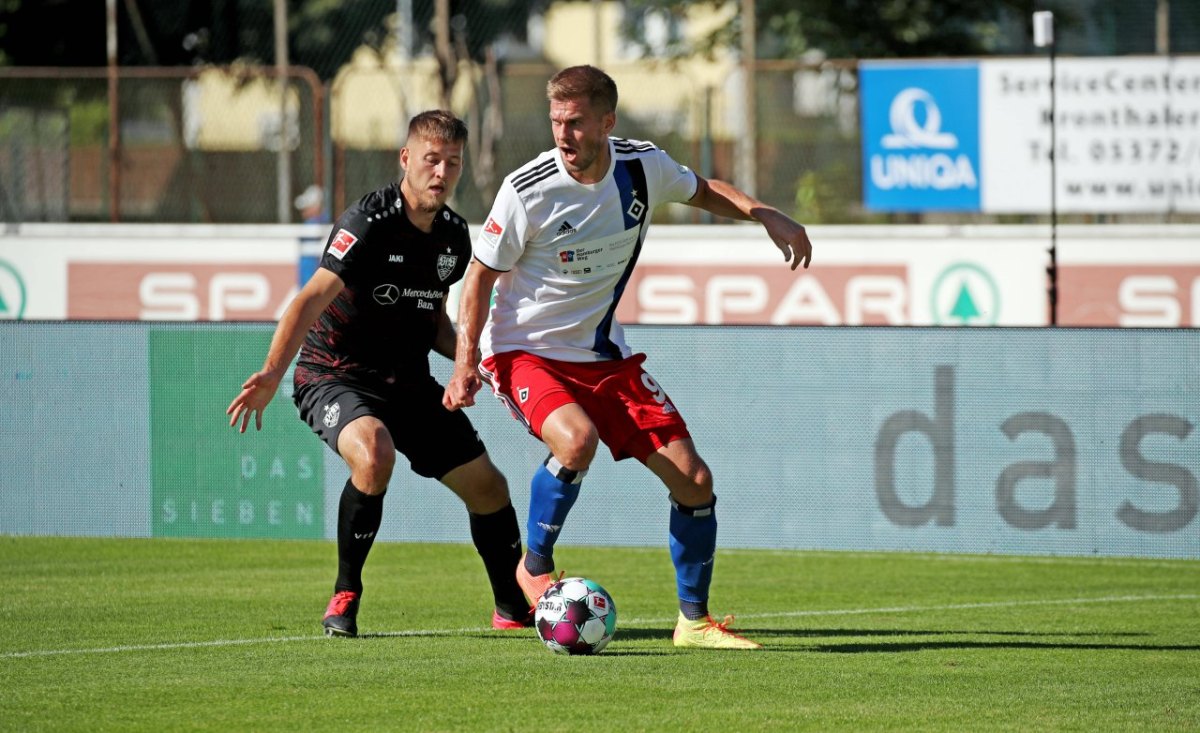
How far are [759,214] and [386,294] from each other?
1.61 metres

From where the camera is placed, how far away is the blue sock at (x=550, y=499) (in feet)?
24.3

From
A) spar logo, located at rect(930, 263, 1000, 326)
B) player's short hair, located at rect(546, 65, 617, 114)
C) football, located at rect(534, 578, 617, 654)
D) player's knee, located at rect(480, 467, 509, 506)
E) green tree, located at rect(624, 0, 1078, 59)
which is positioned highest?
green tree, located at rect(624, 0, 1078, 59)

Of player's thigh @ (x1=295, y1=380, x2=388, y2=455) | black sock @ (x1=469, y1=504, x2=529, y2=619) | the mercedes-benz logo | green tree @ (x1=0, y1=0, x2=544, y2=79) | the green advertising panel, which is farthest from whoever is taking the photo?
green tree @ (x1=0, y1=0, x2=544, y2=79)

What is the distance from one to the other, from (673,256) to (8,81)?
305 inches

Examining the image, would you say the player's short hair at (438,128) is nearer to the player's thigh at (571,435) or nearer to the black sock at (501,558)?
the player's thigh at (571,435)

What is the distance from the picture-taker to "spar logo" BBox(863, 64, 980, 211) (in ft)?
62.9

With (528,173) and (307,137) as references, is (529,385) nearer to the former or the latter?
(528,173)

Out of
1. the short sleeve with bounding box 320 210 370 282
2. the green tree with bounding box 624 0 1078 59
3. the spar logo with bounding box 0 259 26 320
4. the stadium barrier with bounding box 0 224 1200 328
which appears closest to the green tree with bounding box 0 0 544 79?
the green tree with bounding box 624 0 1078 59

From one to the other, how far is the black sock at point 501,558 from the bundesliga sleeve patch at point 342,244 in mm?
1360

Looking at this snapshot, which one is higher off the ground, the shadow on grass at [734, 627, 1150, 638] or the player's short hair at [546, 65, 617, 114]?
the player's short hair at [546, 65, 617, 114]

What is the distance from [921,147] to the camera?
1934cm

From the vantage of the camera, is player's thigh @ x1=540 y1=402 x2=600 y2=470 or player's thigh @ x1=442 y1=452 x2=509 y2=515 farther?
player's thigh @ x1=442 y1=452 x2=509 y2=515

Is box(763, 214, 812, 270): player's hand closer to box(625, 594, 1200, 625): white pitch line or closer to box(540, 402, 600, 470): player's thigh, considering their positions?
box(540, 402, 600, 470): player's thigh

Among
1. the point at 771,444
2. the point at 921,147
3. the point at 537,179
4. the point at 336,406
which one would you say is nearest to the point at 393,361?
the point at 336,406
